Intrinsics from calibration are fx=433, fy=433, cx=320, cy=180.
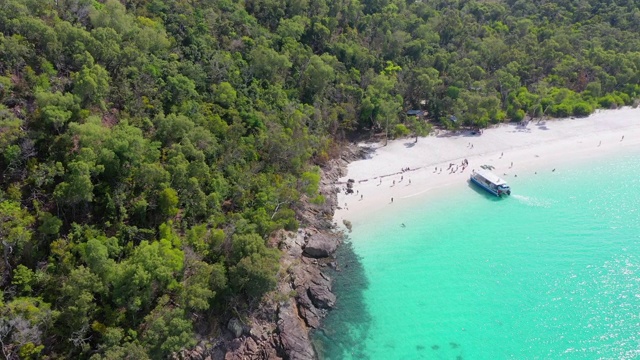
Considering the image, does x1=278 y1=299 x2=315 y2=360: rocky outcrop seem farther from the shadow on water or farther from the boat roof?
the boat roof

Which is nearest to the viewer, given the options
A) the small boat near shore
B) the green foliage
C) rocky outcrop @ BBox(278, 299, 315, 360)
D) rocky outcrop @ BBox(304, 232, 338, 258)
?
rocky outcrop @ BBox(278, 299, 315, 360)

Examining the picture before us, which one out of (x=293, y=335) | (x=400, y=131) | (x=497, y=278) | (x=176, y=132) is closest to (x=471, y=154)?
(x=400, y=131)

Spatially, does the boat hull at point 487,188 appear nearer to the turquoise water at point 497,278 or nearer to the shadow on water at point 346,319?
the turquoise water at point 497,278

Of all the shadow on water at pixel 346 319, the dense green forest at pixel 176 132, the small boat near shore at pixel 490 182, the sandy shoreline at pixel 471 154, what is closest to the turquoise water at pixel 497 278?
the shadow on water at pixel 346 319

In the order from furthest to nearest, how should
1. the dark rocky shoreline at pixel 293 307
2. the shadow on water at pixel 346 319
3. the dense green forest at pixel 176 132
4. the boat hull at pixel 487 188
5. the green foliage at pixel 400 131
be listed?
the green foliage at pixel 400 131 → the boat hull at pixel 487 188 → the shadow on water at pixel 346 319 → the dark rocky shoreline at pixel 293 307 → the dense green forest at pixel 176 132

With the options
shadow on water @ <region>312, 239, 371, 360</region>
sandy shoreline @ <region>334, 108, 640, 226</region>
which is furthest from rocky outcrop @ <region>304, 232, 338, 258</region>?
sandy shoreline @ <region>334, 108, 640, 226</region>

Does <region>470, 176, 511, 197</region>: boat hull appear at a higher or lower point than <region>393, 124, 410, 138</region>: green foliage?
lower
